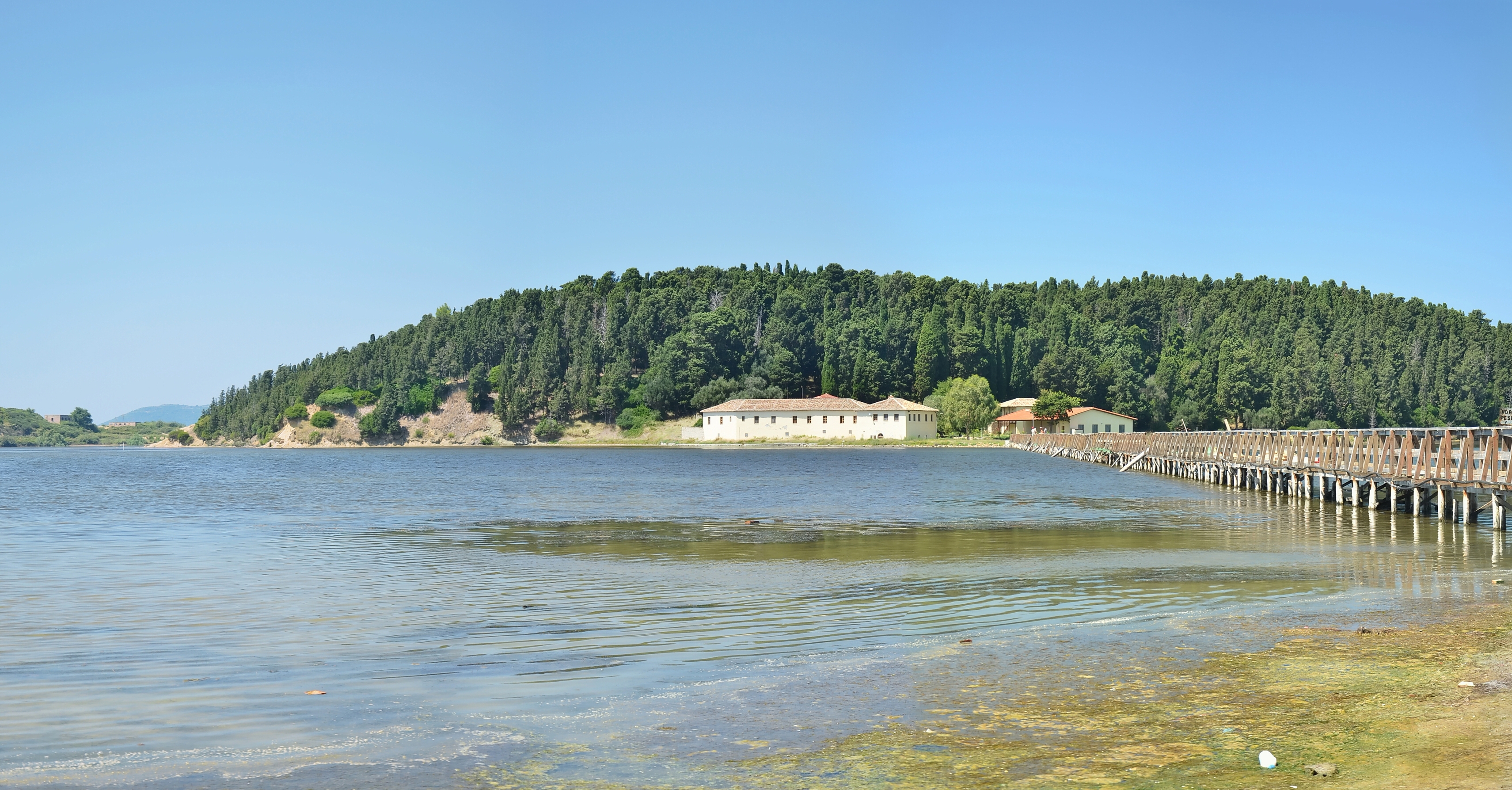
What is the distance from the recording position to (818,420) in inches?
6083

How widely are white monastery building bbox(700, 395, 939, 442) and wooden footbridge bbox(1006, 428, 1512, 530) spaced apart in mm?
89231

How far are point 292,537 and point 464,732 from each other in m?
21.7

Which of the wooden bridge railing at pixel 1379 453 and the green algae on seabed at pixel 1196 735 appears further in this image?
the wooden bridge railing at pixel 1379 453

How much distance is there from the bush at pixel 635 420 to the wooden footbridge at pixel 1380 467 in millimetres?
118540

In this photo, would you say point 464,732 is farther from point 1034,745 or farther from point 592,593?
point 592,593

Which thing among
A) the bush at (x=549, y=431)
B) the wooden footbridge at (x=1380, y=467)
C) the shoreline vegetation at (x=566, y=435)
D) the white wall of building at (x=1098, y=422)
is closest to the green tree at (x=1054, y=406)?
the white wall of building at (x=1098, y=422)

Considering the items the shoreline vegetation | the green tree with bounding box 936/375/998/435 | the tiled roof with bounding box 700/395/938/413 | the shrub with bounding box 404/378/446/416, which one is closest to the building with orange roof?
the green tree with bounding box 936/375/998/435

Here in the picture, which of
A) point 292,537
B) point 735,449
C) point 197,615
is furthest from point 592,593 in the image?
point 735,449

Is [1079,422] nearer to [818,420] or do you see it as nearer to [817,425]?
[818,420]

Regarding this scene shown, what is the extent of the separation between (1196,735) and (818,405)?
483ft

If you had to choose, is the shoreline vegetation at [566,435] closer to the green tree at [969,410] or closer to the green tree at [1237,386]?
the green tree at [969,410]

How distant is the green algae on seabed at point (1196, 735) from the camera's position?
23.4 feet

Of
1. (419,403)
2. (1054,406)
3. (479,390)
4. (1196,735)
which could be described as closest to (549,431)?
(479,390)

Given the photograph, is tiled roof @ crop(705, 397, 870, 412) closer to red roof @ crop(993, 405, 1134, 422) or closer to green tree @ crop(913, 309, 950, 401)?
green tree @ crop(913, 309, 950, 401)
